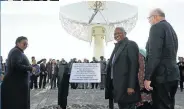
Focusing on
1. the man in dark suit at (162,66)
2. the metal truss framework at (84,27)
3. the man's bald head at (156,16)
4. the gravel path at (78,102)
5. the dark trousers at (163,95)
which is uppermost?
the metal truss framework at (84,27)

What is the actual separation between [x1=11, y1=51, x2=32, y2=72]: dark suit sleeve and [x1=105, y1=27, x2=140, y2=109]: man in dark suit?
1669mm

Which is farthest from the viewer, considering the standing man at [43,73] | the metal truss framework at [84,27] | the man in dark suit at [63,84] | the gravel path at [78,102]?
the metal truss framework at [84,27]

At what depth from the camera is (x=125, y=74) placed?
573 cm

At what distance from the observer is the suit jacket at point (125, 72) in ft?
18.5

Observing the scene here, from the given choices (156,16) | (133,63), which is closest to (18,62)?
(133,63)

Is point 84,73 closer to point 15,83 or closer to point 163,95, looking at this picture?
point 15,83

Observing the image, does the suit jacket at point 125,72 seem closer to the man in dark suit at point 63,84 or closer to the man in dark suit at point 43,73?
the man in dark suit at point 63,84

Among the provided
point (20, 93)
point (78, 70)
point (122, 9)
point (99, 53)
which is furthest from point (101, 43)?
point (20, 93)

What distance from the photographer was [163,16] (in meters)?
5.21

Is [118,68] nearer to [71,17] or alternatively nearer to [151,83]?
[151,83]

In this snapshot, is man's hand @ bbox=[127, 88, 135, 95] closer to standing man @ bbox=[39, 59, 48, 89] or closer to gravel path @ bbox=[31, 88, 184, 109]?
gravel path @ bbox=[31, 88, 184, 109]

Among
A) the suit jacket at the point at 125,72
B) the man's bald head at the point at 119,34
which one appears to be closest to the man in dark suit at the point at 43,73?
the man's bald head at the point at 119,34

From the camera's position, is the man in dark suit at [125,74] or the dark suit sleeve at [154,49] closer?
the dark suit sleeve at [154,49]

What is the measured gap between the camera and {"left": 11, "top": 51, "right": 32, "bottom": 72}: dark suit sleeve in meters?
6.71
